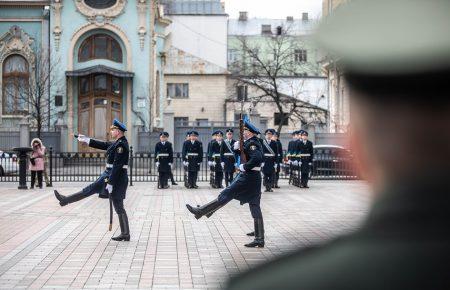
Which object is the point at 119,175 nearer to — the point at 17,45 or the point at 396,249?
the point at 396,249

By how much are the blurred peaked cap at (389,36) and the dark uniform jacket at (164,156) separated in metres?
21.6

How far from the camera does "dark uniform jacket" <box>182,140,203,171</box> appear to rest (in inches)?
917

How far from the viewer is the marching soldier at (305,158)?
901 inches

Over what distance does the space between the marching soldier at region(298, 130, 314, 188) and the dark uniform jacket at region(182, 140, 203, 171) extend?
3.32m

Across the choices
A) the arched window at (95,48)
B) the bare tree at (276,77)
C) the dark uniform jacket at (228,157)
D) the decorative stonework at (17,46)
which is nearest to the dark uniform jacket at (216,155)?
the dark uniform jacket at (228,157)

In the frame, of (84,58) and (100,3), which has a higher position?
(100,3)

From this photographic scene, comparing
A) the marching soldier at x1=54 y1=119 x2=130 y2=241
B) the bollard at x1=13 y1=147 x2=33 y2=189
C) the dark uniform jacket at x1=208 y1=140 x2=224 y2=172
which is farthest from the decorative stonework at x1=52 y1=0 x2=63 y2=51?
the marching soldier at x1=54 y1=119 x2=130 y2=241

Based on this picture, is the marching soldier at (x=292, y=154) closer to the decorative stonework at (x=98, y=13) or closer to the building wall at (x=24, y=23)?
the decorative stonework at (x=98, y=13)

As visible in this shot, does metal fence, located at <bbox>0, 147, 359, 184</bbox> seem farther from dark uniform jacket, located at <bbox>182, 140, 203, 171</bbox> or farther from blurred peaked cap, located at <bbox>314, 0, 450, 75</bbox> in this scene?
blurred peaked cap, located at <bbox>314, 0, 450, 75</bbox>

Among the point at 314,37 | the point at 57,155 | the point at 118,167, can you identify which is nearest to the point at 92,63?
the point at 57,155

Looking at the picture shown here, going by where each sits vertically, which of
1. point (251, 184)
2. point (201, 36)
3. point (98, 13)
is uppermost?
point (201, 36)

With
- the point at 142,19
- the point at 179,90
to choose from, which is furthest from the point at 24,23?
the point at 179,90

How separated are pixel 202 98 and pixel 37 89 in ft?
70.1

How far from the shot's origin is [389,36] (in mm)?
1191
